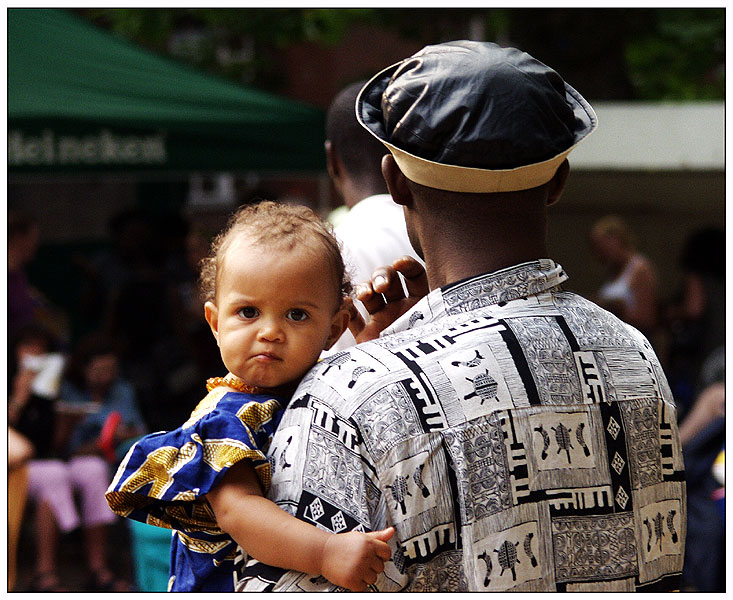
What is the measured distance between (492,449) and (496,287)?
292mm

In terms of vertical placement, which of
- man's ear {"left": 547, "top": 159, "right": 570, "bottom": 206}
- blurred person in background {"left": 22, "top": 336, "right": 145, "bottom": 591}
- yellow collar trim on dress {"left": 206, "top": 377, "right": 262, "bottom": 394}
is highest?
man's ear {"left": 547, "top": 159, "right": 570, "bottom": 206}

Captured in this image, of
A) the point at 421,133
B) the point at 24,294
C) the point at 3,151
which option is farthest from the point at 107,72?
the point at 421,133

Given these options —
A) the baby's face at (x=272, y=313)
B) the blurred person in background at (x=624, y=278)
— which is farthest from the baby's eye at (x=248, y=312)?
the blurred person in background at (x=624, y=278)

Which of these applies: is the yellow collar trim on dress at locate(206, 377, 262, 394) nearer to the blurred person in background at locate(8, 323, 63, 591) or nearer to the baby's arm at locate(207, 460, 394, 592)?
the baby's arm at locate(207, 460, 394, 592)

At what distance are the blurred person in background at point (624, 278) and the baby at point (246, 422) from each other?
5.93 metres

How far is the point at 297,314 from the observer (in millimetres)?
1966

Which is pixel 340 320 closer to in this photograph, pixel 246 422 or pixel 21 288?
pixel 246 422

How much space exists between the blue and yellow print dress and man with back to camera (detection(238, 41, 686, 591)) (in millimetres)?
93

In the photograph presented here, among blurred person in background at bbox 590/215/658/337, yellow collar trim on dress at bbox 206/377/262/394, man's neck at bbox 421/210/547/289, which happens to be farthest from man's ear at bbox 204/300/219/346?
blurred person in background at bbox 590/215/658/337

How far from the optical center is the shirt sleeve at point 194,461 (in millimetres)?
1777

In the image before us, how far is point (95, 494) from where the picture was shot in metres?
6.38

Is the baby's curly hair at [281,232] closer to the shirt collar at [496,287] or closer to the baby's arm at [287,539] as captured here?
the shirt collar at [496,287]

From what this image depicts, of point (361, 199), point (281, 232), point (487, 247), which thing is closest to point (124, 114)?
point (361, 199)

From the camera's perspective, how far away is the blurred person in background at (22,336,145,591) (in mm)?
6305
